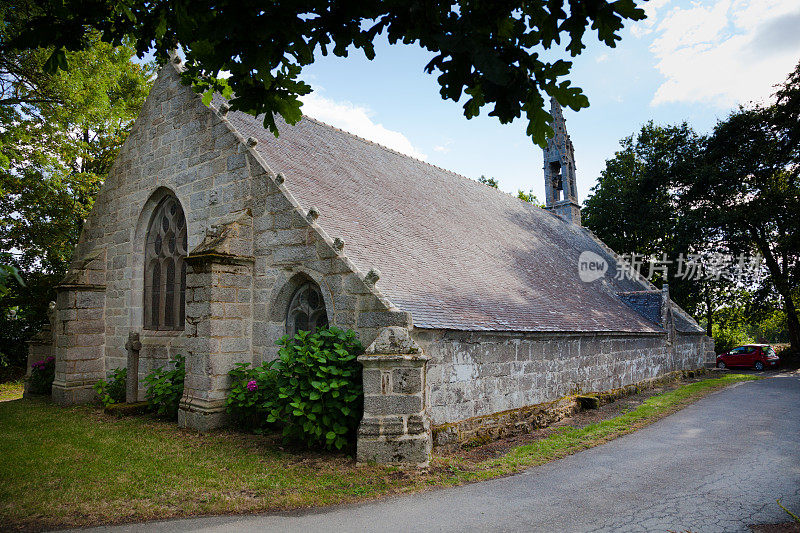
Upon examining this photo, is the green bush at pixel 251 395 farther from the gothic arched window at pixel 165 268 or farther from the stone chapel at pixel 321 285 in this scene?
the gothic arched window at pixel 165 268

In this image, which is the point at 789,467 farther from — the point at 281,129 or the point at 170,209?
the point at 170,209

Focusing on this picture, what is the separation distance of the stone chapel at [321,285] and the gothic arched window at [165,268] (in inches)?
1.7

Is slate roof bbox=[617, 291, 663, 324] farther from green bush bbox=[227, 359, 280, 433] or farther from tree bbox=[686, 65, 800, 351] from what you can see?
green bush bbox=[227, 359, 280, 433]

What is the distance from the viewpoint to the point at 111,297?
11.8m

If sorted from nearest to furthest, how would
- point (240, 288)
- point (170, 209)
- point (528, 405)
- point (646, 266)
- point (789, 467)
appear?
1. point (789, 467)
2. point (240, 288)
3. point (528, 405)
4. point (170, 209)
5. point (646, 266)

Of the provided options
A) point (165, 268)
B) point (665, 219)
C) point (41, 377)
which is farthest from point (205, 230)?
point (665, 219)

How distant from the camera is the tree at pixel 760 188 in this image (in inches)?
941

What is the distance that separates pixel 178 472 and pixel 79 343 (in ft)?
23.4

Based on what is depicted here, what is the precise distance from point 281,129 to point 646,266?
24.2 meters

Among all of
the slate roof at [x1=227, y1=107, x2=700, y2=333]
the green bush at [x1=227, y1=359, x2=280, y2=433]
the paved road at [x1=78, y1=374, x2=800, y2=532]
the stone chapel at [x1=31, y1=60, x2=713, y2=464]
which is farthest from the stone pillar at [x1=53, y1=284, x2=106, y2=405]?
the paved road at [x1=78, y1=374, x2=800, y2=532]

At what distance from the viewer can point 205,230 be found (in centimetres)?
979

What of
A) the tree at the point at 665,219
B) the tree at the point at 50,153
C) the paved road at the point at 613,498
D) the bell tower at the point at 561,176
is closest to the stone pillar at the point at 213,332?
the paved road at the point at 613,498

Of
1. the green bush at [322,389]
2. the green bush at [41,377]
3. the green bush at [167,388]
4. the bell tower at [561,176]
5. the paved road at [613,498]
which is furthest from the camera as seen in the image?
the bell tower at [561,176]

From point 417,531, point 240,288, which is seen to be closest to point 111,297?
point 240,288
